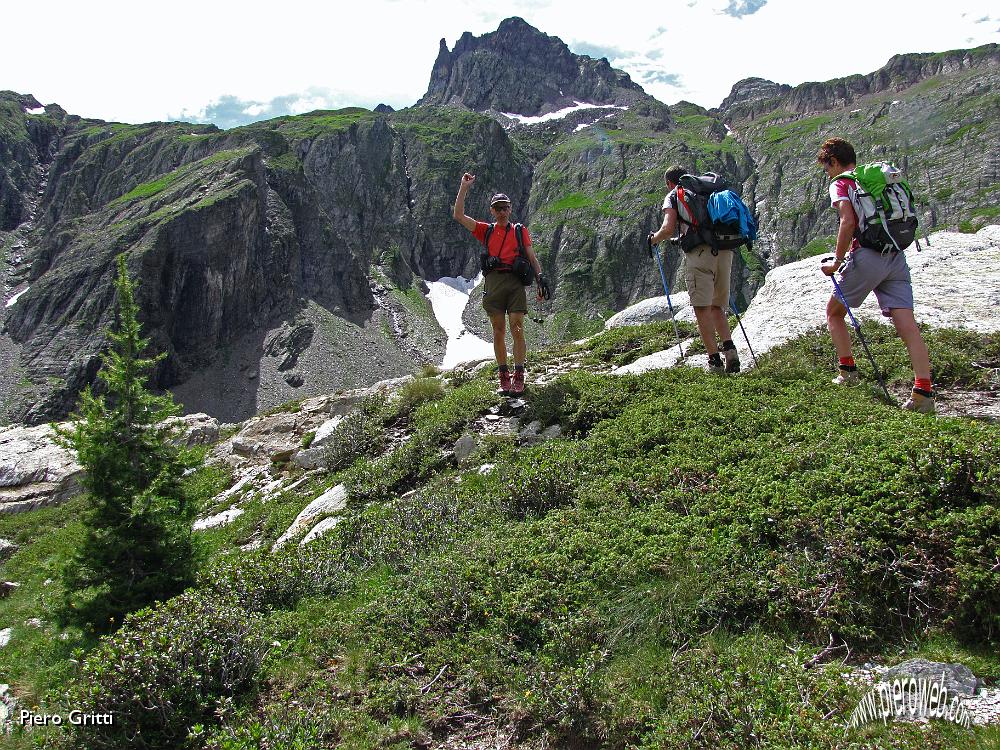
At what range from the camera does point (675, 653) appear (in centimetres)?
435

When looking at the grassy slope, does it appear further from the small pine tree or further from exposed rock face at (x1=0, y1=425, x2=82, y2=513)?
exposed rock face at (x1=0, y1=425, x2=82, y2=513)

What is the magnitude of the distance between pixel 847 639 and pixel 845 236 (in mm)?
5323

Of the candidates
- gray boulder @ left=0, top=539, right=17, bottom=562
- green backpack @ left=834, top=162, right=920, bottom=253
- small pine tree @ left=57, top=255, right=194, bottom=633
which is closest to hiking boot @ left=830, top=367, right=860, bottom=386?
green backpack @ left=834, top=162, right=920, bottom=253

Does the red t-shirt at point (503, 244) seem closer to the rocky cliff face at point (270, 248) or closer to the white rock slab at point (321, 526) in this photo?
the white rock slab at point (321, 526)

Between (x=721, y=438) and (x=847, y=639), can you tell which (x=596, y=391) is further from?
(x=847, y=639)

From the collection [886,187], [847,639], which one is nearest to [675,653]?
[847,639]

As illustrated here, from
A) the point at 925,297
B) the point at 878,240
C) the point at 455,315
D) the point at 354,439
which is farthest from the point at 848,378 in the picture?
the point at 455,315

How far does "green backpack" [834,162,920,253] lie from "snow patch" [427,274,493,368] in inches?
5496

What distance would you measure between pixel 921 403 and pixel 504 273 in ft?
21.7

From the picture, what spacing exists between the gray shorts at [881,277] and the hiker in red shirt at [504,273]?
16.0 ft

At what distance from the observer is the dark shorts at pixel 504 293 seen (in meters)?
10.6

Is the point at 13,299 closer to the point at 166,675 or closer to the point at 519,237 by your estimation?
the point at 519,237

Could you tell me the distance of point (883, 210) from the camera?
720cm

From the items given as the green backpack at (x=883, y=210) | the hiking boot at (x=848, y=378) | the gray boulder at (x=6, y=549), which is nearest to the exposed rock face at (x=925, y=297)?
the hiking boot at (x=848, y=378)
